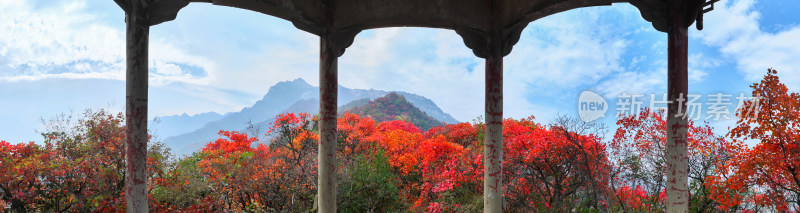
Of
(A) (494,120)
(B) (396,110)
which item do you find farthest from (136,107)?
(B) (396,110)

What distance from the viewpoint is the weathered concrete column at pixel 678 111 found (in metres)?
4.38

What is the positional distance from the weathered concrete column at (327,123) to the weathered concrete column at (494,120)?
7.59 feet

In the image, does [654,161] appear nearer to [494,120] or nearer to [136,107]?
[494,120]

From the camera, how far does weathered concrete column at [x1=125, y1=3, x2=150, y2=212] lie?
14.5 ft

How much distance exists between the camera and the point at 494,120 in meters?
6.07

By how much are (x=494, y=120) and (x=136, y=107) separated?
4.63 meters

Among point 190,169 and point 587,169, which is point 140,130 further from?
point 587,169

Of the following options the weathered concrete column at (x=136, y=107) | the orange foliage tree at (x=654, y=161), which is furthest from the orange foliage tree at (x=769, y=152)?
the weathered concrete column at (x=136, y=107)

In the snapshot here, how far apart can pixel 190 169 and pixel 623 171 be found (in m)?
8.48

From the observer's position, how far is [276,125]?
368 inches

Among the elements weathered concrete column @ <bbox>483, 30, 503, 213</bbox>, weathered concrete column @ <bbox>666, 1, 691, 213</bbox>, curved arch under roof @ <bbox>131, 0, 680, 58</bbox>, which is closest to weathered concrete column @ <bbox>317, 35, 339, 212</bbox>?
curved arch under roof @ <bbox>131, 0, 680, 58</bbox>

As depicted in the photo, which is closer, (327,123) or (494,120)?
(327,123)

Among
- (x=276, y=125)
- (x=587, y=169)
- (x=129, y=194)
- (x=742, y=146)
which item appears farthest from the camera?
(x=276, y=125)

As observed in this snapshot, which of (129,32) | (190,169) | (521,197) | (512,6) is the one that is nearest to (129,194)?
(129,32)
